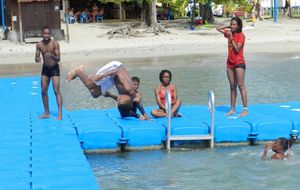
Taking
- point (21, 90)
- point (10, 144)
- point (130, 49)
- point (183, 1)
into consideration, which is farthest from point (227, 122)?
Answer: point (183, 1)

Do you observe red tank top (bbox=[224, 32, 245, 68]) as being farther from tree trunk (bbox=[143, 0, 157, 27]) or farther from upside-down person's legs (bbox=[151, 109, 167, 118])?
tree trunk (bbox=[143, 0, 157, 27])

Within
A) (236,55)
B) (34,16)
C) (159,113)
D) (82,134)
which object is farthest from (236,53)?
(34,16)

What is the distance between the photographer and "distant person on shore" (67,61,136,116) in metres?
9.61

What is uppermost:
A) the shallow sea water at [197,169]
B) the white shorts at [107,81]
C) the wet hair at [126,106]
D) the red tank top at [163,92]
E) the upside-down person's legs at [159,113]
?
the white shorts at [107,81]

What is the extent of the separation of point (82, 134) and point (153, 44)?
19.2 metres

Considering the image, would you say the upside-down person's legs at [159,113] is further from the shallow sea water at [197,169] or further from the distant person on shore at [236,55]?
the distant person on shore at [236,55]

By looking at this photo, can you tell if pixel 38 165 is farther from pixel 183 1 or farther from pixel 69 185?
pixel 183 1

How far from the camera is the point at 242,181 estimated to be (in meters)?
7.40

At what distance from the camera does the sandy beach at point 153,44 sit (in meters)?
25.2

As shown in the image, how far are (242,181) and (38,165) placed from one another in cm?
237

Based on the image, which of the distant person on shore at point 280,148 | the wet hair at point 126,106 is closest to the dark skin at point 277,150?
the distant person on shore at point 280,148

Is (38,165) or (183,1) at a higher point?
(183,1)

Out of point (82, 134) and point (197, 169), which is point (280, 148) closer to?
point (197, 169)

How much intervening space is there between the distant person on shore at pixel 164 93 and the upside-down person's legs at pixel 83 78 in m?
0.94
